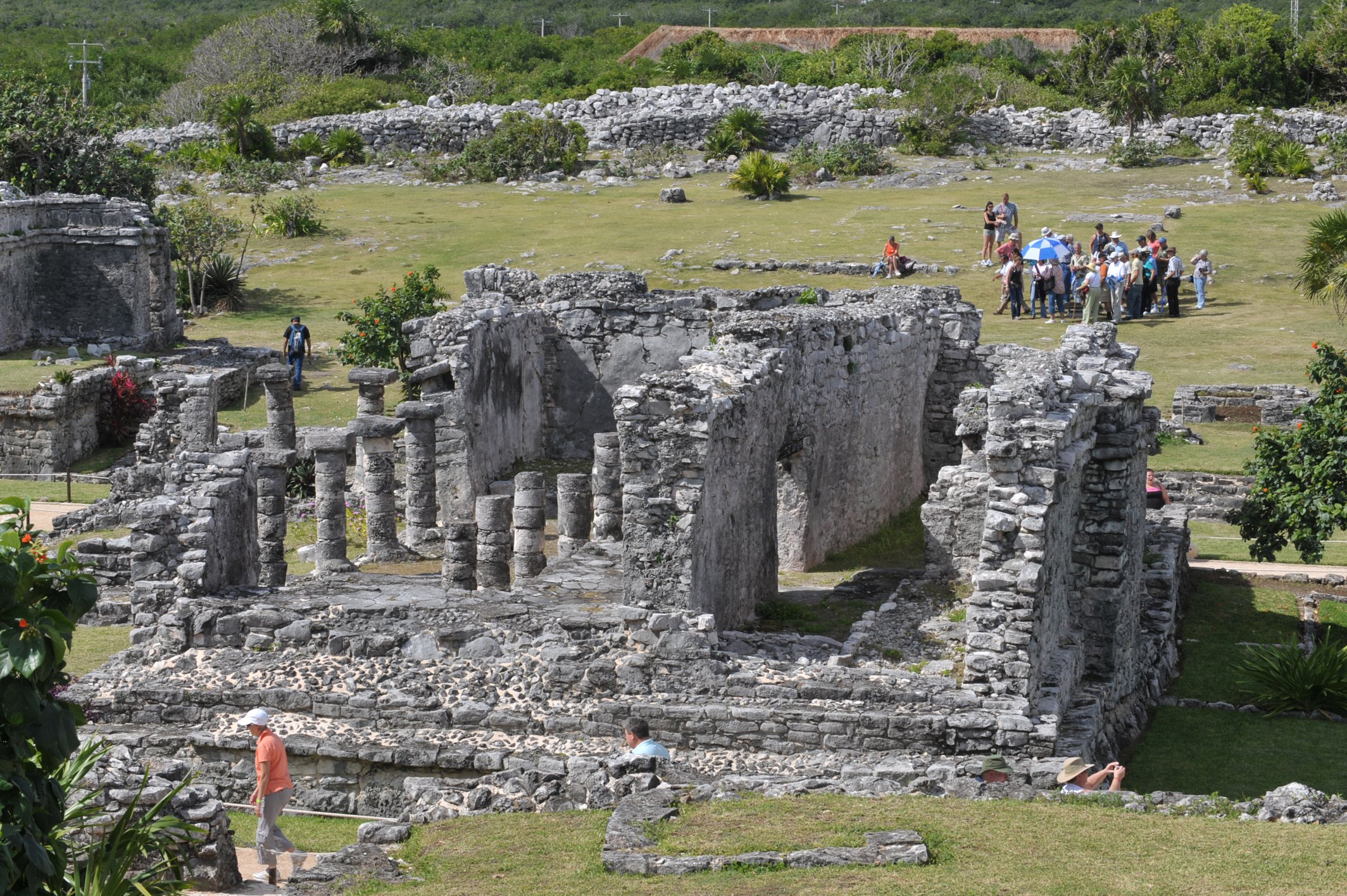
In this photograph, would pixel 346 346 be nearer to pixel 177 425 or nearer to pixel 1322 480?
pixel 177 425

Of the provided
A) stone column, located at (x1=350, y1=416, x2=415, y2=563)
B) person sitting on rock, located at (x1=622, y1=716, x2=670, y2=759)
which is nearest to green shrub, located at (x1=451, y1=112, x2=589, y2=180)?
stone column, located at (x1=350, y1=416, x2=415, y2=563)

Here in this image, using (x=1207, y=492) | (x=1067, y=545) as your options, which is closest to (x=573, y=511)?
(x=1067, y=545)

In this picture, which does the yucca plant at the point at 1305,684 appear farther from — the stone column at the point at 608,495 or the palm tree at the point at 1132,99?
the palm tree at the point at 1132,99

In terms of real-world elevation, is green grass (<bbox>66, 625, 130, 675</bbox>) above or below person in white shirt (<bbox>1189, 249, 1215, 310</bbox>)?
below

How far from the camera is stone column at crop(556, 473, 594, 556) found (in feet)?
62.4

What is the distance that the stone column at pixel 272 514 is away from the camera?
18.7 meters

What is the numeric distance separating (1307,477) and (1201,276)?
13986 mm

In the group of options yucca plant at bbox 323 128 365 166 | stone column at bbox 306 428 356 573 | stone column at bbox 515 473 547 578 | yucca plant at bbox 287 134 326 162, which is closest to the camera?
stone column at bbox 515 473 547 578

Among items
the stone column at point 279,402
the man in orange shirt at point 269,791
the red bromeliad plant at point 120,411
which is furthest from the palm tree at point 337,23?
the man in orange shirt at point 269,791

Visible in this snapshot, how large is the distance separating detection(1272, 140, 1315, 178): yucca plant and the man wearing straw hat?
3288 cm

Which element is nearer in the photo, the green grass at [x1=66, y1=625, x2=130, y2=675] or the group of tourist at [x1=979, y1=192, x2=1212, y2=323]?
A: the green grass at [x1=66, y1=625, x2=130, y2=675]

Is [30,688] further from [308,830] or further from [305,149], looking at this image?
[305,149]

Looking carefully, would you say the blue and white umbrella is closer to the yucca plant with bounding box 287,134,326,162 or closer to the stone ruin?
the stone ruin

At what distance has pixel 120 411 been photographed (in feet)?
91.3
